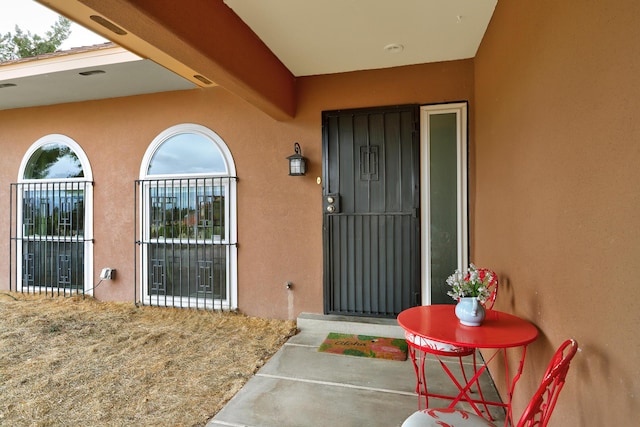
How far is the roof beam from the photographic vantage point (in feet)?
5.76

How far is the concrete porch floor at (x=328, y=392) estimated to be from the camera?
6.88 feet

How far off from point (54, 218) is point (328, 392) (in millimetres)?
4609

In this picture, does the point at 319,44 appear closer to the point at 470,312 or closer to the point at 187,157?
the point at 187,157

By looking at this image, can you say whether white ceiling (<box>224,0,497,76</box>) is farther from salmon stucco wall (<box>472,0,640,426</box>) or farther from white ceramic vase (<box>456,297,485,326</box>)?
white ceramic vase (<box>456,297,485,326</box>)

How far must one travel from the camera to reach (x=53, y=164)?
4730 mm

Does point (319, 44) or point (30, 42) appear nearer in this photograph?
point (319, 44)

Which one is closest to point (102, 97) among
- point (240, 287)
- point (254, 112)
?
point (254, 112)

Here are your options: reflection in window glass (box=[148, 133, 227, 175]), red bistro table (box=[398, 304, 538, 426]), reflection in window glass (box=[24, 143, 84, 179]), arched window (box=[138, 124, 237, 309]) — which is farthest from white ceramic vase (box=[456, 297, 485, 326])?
reflection in window glass (box=[24, 143, 84, 179])

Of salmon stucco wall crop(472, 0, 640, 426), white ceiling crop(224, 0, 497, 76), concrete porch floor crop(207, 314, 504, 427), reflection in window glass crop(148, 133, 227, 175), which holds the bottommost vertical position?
concrete porch floor crop(207, 314, 504, 427)

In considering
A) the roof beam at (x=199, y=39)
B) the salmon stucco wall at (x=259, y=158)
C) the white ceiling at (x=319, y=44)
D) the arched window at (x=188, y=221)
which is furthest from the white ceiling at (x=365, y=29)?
the arched window at (x=188, y=221)

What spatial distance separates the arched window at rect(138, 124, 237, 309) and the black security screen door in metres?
1.22

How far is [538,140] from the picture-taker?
1615 millimetres

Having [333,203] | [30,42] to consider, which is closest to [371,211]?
[333,203]

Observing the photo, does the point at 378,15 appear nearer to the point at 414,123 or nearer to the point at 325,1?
the point at 325,1
